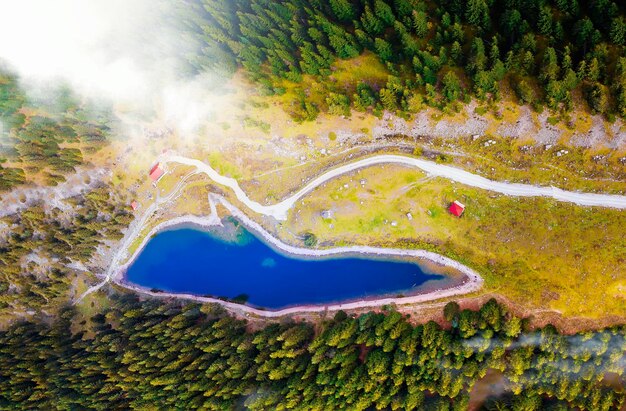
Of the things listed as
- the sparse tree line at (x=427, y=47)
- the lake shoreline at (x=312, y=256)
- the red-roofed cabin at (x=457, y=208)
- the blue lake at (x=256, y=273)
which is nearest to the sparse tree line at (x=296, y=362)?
the lake shoreline at (x=312, y=256)

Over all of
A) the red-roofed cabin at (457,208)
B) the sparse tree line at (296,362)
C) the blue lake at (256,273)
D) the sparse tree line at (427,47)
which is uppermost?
the sparse tree line at (427,47)

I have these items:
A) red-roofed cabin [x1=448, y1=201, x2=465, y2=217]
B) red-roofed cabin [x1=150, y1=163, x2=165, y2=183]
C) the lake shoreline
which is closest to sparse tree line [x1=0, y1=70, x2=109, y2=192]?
red-roofed cabin [x1=150, y1=163, x2=165, y2=183]

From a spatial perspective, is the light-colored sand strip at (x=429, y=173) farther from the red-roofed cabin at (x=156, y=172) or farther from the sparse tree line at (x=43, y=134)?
the sparse tree line at (x=43, y=134)

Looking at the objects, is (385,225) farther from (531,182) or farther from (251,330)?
(251,330)

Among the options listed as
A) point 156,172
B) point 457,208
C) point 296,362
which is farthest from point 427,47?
point 296,362

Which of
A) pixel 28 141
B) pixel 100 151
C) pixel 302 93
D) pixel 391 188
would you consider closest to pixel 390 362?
pixel 391 188

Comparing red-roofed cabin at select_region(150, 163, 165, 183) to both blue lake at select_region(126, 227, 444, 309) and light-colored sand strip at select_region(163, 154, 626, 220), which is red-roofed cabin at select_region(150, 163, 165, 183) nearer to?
light-colored sand strip at select_region(163, 154, 626, 220)

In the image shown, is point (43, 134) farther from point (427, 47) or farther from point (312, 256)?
point (427, 47)
